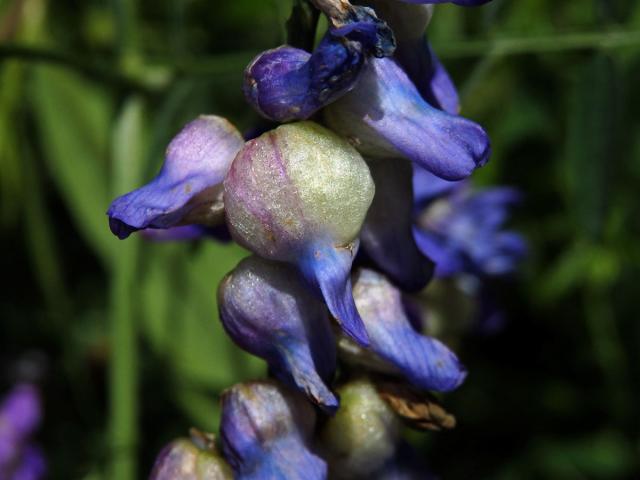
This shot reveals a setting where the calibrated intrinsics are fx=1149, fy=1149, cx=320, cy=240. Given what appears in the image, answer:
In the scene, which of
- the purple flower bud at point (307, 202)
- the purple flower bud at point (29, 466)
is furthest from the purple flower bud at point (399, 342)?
the purple flower bud at point (29, 466)

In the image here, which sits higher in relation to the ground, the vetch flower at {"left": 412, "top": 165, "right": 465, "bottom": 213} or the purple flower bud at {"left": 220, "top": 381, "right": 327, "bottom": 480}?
the purple flower bud at {"left": 220, "top": 381, "right": 327, "bottom": 480}

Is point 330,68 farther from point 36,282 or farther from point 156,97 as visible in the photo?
point 36,282

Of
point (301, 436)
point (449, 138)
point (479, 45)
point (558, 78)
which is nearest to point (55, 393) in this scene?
point (558, 78)

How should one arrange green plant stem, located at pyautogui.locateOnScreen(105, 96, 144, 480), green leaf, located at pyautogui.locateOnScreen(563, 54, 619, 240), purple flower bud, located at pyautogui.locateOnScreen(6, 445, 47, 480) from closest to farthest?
1. green leaf, located at pyautogui.locateOnScreen(563, 54, 619, 240)
2. green plant stem, located at pyautogui.locateOnScreen(105, 96, 144, 480)
3. purple flower bud, located at pyautogui.locateOnScreen(6, 445, 47, 480)

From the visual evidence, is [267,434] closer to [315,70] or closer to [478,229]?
[315,70]

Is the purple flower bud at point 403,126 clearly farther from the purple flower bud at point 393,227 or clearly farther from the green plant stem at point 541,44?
the green plant stem at point 541,44

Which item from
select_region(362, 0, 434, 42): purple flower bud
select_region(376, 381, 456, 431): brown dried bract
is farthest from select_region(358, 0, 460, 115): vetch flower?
select_region(376, 381, 456, 431): brown dried bract

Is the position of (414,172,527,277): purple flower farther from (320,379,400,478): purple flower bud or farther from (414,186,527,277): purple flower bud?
(320,379,400,478): purple flower bud

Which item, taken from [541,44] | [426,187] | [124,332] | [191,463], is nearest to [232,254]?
[124,332]
